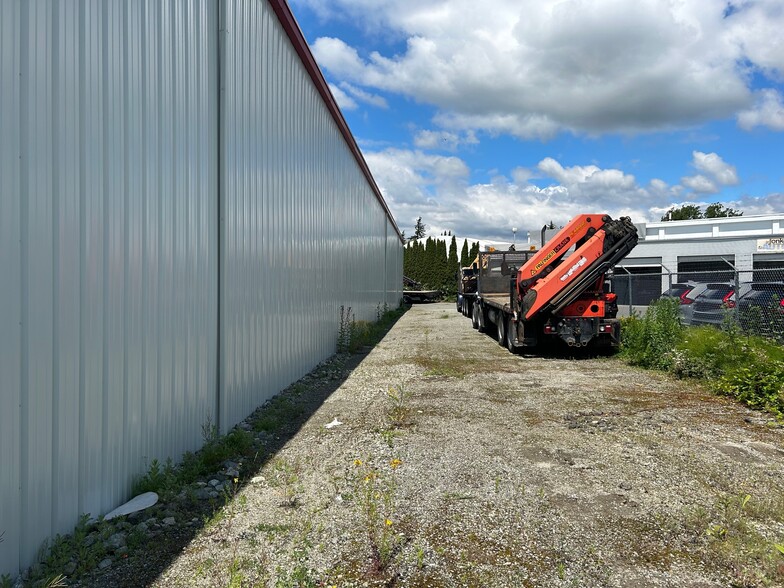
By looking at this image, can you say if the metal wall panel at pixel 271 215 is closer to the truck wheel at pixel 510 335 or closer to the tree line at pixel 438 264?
the truck wheel at pixel 510 335

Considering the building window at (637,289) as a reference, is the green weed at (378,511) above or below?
below

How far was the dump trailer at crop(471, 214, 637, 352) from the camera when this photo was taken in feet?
35.9

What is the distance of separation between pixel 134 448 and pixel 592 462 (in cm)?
397

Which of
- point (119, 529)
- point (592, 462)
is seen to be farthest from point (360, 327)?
point (119, 529)

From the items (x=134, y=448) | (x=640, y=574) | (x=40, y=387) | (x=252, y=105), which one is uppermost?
(x=252, y=105)

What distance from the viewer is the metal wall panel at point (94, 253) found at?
2.84m

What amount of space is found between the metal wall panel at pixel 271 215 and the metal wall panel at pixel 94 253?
849 millimetres

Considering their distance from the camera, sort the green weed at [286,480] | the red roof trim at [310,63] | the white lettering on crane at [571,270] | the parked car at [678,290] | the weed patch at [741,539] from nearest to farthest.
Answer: the weed patch at [741,539], the green weed at [286,480], the red roof trim at [310,63], the white lettering on crane at [571,270], the parked car at [678,290]

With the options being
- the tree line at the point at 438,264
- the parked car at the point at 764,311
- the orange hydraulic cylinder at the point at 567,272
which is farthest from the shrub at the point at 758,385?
the tree line at the point at 438,264

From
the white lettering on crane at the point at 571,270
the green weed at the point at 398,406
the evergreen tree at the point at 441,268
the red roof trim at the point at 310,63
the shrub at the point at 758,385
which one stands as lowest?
the green weed at the point at 398,406

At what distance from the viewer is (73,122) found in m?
3.28

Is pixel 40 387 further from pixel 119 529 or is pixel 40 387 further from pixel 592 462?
pixel 592 462

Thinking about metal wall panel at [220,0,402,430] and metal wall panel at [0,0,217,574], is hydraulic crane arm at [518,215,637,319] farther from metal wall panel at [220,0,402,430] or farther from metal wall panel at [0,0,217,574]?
metal wall panel at [0,0,217,574]

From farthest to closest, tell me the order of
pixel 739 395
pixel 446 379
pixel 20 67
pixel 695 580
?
pixel 446 379
pixel 739 395
pixel 695 580
pixel 20 67
